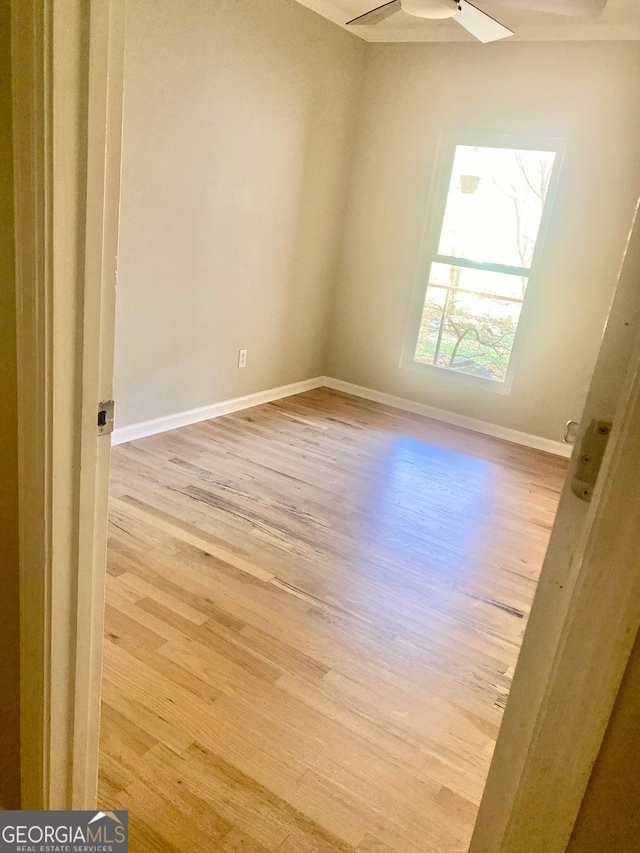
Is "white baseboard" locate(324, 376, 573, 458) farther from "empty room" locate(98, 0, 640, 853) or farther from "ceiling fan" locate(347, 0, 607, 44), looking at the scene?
"ceiling fan" locate(347, 0, 607, 44)

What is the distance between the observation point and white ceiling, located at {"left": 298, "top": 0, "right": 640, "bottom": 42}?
3.29 m

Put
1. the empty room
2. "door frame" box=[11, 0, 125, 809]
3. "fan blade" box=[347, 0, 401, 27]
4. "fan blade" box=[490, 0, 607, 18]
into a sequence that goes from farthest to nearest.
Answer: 1. "fan blade" box=[347, 0, 401, 27]
2. "fan blade" box=[490, 0, 607, 18]
3. the empty room
4. "door frame" box=[11, 0, 125, 809]

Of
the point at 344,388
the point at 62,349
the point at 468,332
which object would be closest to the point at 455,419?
the point at 468,332

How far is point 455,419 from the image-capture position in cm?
447

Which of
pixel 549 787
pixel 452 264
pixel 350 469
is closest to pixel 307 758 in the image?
pixel 549 787

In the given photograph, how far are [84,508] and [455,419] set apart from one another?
146 inches

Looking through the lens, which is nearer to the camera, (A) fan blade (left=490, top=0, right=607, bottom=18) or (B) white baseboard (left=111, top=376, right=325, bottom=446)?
(A) fan blade (left=490, top=0, right=607, bottom=18)

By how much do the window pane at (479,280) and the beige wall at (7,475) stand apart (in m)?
3.68

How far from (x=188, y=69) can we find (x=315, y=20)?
1195 millimetres

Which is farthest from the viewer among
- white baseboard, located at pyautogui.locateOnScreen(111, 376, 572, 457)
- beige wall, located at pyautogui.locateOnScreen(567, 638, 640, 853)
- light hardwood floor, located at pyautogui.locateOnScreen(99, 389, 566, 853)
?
white baseboard, located at pyautogui.locateOnScreen(111, 376, 572, 457)

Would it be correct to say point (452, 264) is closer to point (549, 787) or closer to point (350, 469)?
point (350, 469)

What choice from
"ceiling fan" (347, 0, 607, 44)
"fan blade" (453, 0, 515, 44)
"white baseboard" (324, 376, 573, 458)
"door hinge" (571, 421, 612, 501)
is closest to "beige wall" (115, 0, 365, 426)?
"white baseboard" (324, 376, 573, 458)

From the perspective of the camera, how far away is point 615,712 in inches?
24.8

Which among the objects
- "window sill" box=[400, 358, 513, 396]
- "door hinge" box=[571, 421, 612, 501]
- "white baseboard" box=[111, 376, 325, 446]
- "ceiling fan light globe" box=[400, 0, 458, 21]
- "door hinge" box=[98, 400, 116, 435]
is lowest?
"white baseboard" box=[111, 376, 325, 446]
